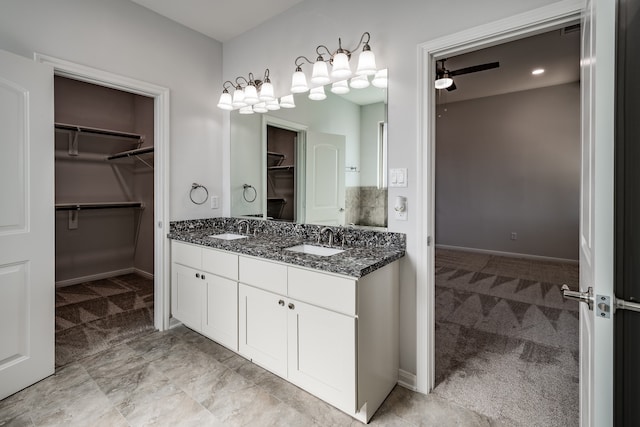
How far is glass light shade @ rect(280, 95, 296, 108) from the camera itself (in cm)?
253

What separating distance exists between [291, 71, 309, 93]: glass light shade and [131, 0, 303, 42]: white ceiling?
0.61 metres

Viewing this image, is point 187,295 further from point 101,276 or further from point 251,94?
point 101,276

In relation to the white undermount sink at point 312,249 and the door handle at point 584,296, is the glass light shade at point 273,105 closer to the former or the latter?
the white undermount sink at point 312,249

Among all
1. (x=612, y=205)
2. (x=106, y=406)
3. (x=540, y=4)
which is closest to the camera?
(x=612, y=205)

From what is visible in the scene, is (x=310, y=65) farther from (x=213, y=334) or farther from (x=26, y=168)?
(x=213, y=334)

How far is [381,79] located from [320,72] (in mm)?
431

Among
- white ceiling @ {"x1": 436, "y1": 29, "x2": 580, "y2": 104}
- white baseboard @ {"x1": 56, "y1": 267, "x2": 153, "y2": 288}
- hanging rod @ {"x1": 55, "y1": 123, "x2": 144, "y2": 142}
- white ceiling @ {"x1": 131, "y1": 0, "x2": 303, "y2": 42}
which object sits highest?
white ceiling @ {"x1": 436, "y1": 29, "x2": 580, "y2": 104}

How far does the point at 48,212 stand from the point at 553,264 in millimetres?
6432

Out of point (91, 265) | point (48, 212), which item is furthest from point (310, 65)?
point (91, 265)

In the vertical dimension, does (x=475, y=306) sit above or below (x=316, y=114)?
below

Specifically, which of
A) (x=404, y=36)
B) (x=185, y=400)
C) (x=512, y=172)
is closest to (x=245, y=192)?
(x=185, y=400)

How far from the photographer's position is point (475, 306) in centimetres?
331

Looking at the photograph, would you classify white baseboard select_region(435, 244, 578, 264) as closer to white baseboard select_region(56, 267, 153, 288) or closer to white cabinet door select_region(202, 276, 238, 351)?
white cabinet door select_region(202, 276, 238, 351)

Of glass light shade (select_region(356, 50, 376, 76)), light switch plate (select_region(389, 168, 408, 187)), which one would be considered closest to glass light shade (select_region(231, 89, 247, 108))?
glass light shade (select_region(356, 50, 376, 76))
